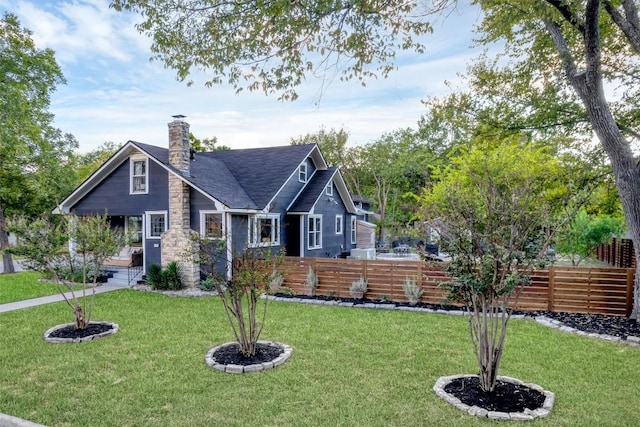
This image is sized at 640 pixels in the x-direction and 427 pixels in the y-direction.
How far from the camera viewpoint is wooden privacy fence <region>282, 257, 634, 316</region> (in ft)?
28.2

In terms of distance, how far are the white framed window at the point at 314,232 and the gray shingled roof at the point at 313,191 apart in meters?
0.68

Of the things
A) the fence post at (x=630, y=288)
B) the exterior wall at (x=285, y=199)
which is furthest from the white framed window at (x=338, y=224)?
the fence post at (x=630, y=288)

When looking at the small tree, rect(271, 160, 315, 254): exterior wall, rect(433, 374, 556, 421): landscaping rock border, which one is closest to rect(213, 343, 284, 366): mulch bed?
rect(433, 374, 556, 421): landscaping rock border

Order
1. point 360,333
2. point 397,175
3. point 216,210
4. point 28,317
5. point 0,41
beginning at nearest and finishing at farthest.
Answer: point 360,333 < point 28,317 < point 216,210 < point 0,41 < point 397,175

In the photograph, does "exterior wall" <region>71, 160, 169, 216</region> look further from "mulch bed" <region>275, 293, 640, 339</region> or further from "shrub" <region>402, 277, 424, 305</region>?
"mulch bed" <region>275, 293, 640, 339</region>

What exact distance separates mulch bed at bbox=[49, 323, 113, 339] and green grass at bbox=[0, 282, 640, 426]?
36 cm

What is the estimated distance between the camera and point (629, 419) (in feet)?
13.2

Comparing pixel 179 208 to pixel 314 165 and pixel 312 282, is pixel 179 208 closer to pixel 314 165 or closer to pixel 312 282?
pixel 312 282

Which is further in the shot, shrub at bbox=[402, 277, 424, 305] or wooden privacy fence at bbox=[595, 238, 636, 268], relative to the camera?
wooden privacy fence at bbox=[595, 238, 636, 268]

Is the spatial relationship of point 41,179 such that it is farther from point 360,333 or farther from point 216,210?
point 360,333

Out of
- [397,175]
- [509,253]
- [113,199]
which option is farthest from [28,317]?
[397,175]

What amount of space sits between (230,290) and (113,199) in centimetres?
1069

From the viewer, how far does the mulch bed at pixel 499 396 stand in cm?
425

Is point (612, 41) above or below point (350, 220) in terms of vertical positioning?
above
